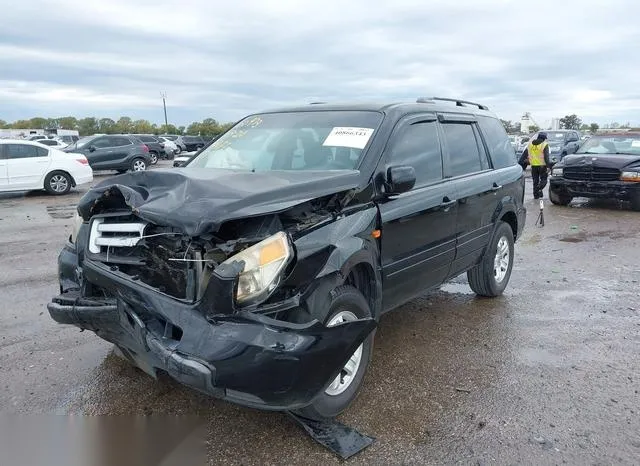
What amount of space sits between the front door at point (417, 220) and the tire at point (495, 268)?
1.02 m

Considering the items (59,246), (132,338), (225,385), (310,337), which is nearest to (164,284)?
(132,338)

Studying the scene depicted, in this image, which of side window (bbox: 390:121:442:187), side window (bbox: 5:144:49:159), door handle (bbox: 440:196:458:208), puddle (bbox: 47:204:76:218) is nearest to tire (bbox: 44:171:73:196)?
side window (bbox: 5:144:49:159)

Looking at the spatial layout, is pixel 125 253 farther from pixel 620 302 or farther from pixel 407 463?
pixel 620 302

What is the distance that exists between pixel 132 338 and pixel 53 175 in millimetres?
13880

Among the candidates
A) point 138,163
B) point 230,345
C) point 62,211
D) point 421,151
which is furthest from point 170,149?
point 230,345

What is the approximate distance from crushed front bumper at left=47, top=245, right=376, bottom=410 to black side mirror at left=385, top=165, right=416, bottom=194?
983 mm

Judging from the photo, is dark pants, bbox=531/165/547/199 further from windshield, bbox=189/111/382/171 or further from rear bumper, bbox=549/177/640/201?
windshield, bbox=189/111/382/171

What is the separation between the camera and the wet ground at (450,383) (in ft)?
9.91

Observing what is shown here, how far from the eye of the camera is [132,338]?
287 centimetres

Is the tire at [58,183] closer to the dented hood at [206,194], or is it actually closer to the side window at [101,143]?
the side window at [101,143]

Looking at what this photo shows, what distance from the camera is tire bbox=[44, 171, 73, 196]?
14844 mm

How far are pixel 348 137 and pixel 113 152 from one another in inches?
771

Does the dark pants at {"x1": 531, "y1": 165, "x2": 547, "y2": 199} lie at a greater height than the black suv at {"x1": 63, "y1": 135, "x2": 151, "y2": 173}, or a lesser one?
lesser

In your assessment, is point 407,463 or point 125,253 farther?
point 125,253
